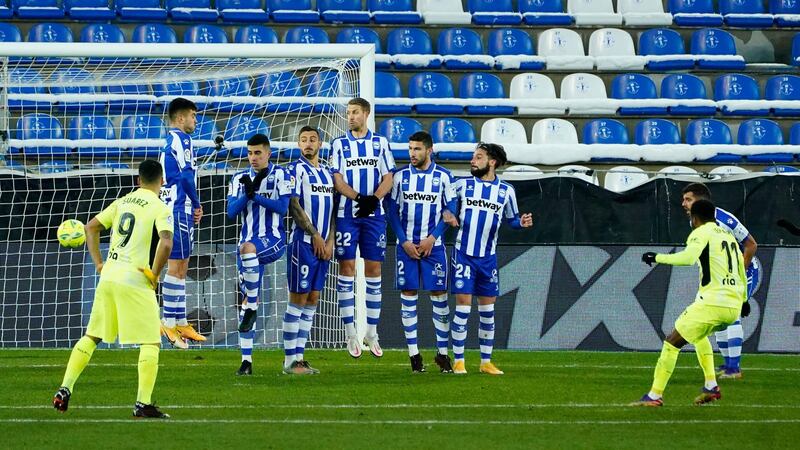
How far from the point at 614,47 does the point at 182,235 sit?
9495 mm

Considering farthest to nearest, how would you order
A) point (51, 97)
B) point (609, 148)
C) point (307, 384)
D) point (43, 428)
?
1. point (609, 148)
2. point (51, 97)
3. point (307, 384)
4. point (43, 428)

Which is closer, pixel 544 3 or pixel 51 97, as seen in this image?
pixel 51 97

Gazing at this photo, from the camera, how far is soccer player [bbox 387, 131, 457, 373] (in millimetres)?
11094

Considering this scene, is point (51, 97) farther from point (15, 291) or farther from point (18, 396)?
point (18, 396)

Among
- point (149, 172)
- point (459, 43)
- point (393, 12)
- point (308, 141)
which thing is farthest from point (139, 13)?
point (149, 172)

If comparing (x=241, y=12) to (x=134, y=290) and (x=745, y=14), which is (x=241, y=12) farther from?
(x=134, y=290)

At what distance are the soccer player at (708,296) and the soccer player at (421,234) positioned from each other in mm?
2574

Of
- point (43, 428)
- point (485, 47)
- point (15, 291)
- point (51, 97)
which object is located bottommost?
point (43, 428)

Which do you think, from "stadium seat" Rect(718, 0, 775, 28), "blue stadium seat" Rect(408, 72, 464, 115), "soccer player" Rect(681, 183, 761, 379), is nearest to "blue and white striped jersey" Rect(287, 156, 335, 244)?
"soccer player" Rect(681, 183, 761, 379)

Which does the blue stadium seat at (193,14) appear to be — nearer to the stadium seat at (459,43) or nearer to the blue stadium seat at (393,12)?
the blue stadium seat at (393,12)

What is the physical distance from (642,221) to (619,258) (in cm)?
57

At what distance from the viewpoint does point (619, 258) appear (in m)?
14.3

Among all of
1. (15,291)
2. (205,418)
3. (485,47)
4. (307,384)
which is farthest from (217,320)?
(485,47)

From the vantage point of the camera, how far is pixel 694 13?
2025 cm
